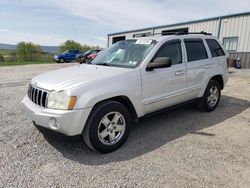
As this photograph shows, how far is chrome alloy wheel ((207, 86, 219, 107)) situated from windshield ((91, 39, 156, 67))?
2.19 metres

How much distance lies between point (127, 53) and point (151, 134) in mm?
1612

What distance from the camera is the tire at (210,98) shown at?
4.93m

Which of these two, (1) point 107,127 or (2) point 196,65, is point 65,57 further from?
(1) point 107,127

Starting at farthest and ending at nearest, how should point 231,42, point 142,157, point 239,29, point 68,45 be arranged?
point 68,45 < point 231,42 < point 239,29 < point 142,157

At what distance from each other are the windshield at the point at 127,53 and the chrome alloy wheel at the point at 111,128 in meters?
0.96

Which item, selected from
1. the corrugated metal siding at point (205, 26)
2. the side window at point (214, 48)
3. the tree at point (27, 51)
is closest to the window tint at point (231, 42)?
the corrugated metal siding at point (205, 26)

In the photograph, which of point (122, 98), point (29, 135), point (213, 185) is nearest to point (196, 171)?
point (213, 185)

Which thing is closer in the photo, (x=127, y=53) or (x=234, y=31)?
(x=127, y=53)

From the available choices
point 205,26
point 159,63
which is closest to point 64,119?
point 159,63

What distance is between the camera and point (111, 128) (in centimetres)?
323

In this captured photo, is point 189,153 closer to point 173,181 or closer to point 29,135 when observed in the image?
point 173,181

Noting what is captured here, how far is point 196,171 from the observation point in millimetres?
2738

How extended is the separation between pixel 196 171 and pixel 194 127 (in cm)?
156

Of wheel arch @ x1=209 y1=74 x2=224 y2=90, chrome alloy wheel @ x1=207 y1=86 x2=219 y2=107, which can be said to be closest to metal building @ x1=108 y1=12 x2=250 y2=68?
wheel arch @ x1=209 y1=74 x2=224 y2=90
